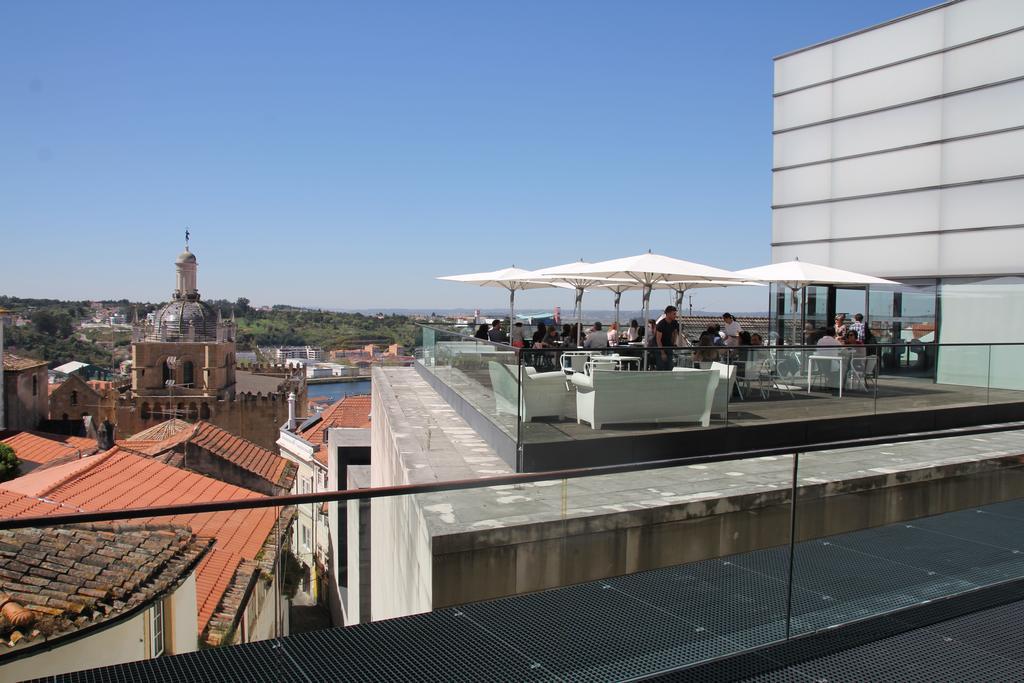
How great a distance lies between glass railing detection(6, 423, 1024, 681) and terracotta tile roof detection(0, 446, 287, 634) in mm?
25

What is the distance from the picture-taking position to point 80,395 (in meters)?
70.9

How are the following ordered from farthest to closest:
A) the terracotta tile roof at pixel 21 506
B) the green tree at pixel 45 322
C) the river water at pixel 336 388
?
the river water at pixel 336 388 → the green tree at pixel 45 322 → the terracotta tile roof at pixel 21 506

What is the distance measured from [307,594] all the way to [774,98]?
59.3ft

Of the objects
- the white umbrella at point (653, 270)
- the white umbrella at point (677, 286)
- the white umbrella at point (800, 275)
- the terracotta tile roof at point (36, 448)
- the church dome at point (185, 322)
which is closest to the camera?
the white umbrella at point (653, 270)

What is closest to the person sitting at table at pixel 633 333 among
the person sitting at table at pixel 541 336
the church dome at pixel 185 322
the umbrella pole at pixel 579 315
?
the umbrella pole at pixel 579 315

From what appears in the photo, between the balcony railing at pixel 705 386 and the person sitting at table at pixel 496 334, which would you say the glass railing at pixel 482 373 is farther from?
the person sitting at table at pixel 496 334

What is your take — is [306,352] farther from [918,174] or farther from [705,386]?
[705,386]

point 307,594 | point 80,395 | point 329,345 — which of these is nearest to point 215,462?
point 307,594

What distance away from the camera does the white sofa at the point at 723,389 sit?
368 inches

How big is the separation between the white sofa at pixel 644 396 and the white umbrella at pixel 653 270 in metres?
3.87

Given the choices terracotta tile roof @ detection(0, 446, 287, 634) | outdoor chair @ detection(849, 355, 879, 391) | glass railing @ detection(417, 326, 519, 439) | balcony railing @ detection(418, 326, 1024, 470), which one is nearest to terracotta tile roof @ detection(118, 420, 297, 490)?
terracotta tile roof @ detection(0, 446, 287, 634)

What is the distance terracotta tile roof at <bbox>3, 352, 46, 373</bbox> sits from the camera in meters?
56.2

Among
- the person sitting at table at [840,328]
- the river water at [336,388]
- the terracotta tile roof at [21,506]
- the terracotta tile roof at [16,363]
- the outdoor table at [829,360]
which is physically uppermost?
the person sitting at table at [840,328]

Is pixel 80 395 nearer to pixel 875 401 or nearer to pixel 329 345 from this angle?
pixel 329 345
